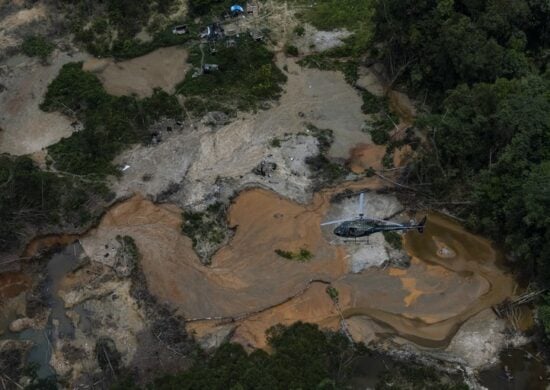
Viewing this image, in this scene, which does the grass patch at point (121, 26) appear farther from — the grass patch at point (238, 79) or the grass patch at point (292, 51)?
the grass patch at point (292, 51)

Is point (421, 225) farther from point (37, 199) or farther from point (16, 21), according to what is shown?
point (16, 21)

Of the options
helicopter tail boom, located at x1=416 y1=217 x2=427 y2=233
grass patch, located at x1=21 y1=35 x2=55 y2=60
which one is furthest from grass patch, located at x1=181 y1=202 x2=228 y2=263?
grass patch, located at x1=21 y1=35 x2=55 y2=60

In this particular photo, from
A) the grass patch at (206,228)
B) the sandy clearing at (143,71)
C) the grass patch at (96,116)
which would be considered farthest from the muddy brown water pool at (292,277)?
the sandy clearing at (143,71)

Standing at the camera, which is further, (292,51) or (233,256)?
(292,51)

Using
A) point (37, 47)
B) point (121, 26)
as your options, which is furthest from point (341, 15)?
point (37, 47)

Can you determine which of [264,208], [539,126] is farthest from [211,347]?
[539,126]

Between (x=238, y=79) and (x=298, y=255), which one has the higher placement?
(x=238, y=79)
